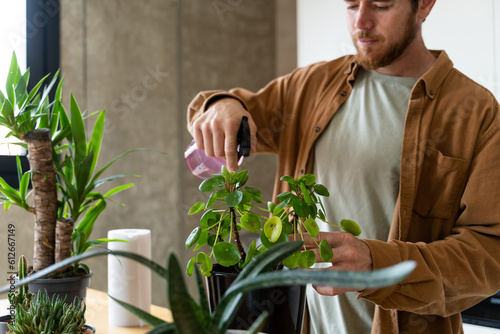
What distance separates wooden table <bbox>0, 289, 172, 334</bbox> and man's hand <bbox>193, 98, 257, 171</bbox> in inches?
17.4

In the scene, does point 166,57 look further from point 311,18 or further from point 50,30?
point 311,18

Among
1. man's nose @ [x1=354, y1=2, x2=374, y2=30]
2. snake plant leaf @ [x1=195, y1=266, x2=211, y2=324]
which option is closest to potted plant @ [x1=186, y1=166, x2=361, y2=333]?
snake plant leaf @ [x1=195, y1=266, x2=211, y2=324]

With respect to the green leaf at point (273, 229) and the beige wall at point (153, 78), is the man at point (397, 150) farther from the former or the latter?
the beige wall at point (153, 78)

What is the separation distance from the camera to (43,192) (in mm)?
1174

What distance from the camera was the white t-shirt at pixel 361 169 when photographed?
4.73 ft

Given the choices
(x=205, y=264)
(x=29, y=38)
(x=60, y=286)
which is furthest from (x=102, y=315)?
(x=29, y=38)

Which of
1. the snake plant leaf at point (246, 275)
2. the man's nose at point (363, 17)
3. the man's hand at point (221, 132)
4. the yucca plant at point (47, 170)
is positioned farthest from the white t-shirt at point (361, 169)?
the snake plant leaf at point (246, 275)

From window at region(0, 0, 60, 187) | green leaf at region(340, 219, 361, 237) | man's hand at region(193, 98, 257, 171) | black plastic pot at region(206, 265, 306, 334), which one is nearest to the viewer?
black plastic pot at region(206, 265, 306, 334)

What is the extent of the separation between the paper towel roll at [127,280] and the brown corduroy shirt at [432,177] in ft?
1.29

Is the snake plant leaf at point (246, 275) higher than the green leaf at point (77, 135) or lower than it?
lower

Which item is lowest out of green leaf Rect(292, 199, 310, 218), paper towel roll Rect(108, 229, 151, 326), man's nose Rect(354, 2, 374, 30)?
paper towel roll Rect(108, 229, 151, 326)

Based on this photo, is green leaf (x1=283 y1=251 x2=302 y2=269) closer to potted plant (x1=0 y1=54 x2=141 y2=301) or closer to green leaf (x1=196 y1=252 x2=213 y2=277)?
green leaf (x1=196 y1=252 x2=213 y2=277)

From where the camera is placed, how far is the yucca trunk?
1.16 metres

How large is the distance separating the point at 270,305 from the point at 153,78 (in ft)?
7.90
